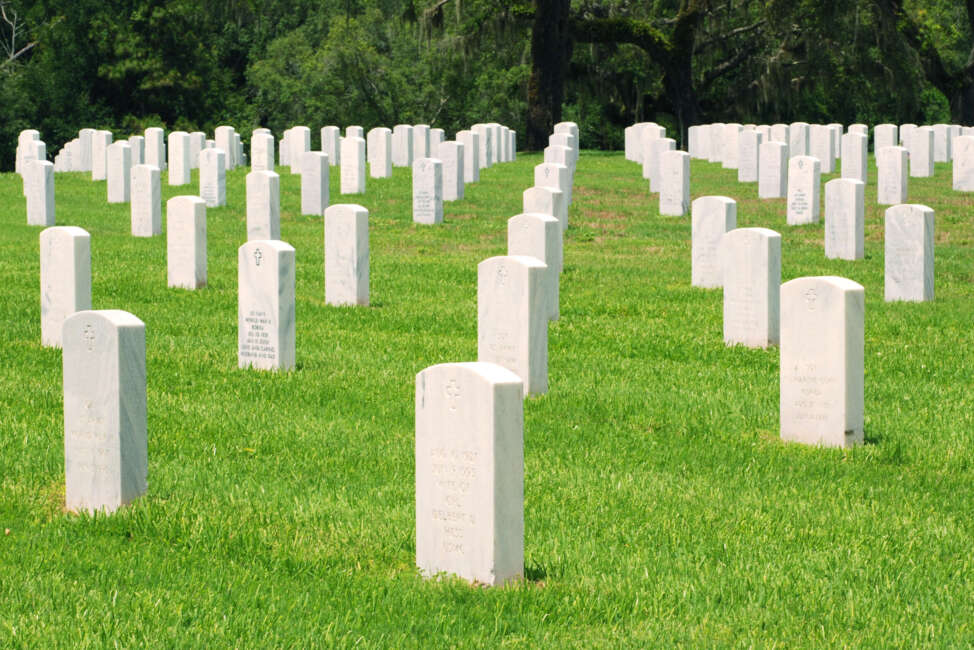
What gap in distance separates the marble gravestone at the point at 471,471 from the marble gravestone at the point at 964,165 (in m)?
24.2

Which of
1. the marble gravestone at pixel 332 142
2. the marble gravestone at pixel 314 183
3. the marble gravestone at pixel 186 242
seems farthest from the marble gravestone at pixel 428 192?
the marble gravestone at pixel 332 142

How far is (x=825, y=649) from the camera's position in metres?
5.50

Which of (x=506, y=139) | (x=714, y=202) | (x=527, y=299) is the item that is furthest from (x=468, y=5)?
(x=527, y=299)

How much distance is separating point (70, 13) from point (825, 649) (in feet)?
166

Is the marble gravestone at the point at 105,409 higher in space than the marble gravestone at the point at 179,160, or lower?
lower

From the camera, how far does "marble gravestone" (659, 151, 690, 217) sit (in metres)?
24.8

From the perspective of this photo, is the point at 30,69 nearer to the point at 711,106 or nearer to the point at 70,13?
the point at 70,13

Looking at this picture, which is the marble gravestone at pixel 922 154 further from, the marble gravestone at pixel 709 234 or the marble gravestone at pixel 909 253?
the marble gravestone at pixel 909 253

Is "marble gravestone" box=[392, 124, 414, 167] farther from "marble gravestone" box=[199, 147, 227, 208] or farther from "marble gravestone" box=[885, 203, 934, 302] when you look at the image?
"marble gravestone" box=[885, 203, 934, 302]

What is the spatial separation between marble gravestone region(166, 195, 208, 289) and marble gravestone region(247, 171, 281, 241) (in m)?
3.62

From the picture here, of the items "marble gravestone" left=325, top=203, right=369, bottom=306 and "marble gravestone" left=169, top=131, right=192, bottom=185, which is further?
"marble gravestone" left=169, top=131, right=192, bottom=185

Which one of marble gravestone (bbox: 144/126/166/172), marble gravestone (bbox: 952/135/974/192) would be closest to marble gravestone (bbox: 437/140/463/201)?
marble gravestone (bbox: 144/126/166/172)

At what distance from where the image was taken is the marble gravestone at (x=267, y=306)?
36.1ft

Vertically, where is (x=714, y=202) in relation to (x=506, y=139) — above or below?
below
